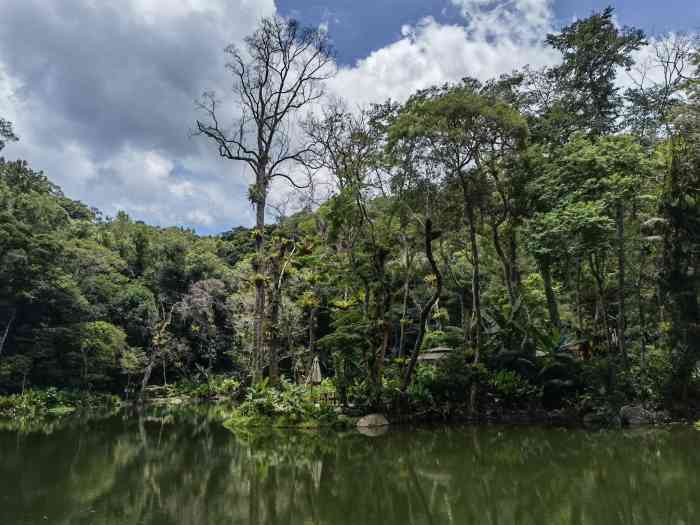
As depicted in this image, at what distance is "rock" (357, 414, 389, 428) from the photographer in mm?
12742

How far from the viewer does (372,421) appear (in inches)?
503

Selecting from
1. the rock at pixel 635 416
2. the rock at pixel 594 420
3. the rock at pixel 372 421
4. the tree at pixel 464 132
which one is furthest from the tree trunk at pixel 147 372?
the rock at pixel 635 416

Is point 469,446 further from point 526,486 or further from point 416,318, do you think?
point 416,318

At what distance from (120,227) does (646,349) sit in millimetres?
36275

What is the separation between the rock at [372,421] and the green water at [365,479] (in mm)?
1006

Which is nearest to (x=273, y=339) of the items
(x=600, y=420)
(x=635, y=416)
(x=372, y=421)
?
(x=372, y=421)

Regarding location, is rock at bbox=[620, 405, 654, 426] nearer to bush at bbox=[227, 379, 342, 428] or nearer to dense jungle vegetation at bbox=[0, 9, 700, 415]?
dense jungle vegetation at bbox=[0, 9, 700, 415]

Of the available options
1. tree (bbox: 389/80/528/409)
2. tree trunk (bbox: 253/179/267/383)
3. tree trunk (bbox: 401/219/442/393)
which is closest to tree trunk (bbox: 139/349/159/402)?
tree trunk (bbox: 253/179/267/383)

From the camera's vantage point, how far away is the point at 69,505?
576 cm

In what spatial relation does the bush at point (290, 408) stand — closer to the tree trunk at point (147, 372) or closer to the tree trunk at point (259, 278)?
the tree trunk at point (259, 278)

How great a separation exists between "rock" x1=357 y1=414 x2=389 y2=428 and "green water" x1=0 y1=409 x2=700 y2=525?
101cm

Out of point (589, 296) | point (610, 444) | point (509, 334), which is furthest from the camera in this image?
point (589, 296)

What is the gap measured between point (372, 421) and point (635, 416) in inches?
255

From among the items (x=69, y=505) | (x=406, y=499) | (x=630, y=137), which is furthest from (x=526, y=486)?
(x=630, y=137)
